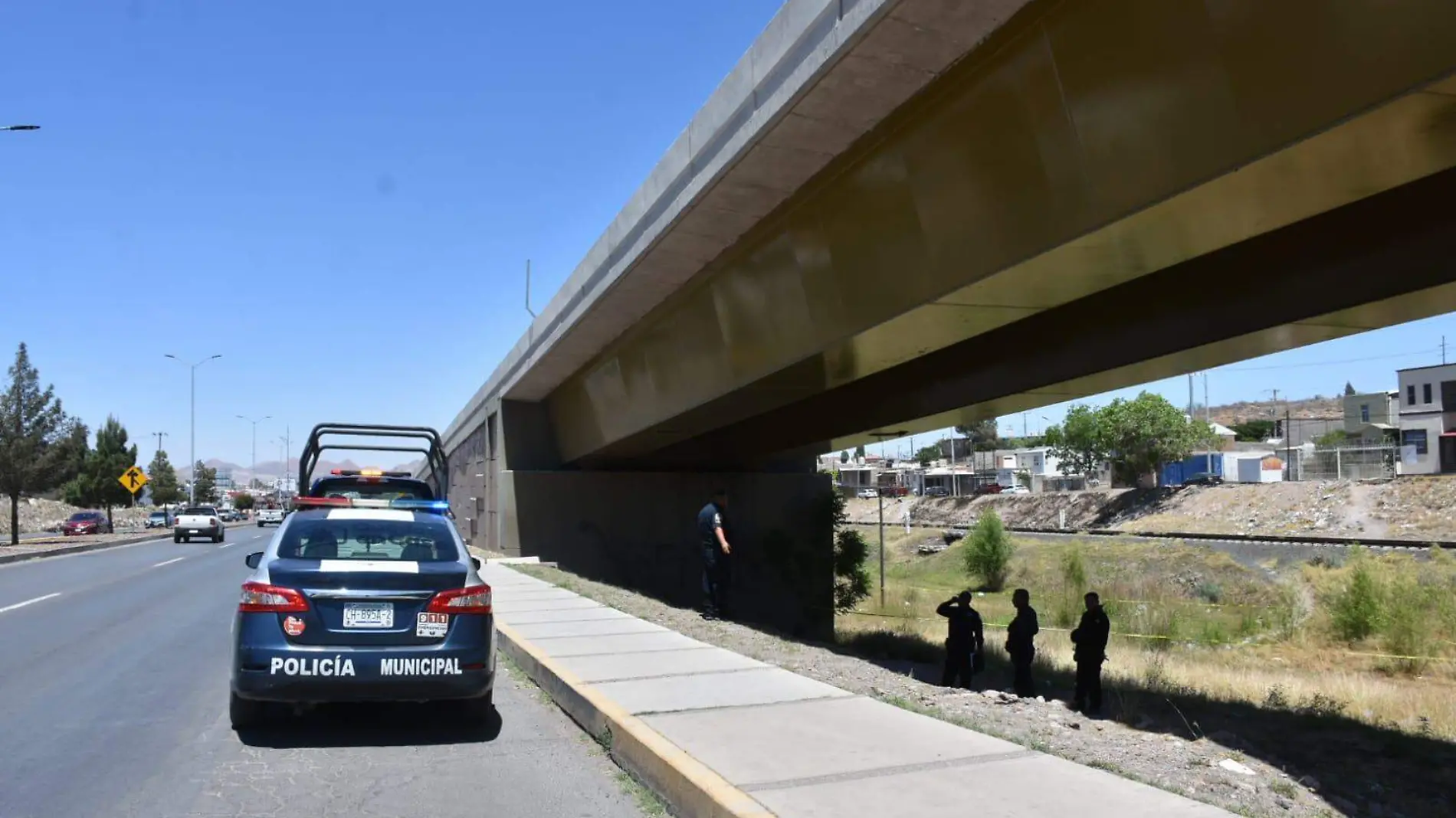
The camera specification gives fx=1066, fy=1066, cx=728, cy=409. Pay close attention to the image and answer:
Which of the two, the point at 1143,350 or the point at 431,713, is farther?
the point at 1143,350

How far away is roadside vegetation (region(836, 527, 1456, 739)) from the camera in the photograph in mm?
13383

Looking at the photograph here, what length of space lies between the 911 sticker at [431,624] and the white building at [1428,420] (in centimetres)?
5823

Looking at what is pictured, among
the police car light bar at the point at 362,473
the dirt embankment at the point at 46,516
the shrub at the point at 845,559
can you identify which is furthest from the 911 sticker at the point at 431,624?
the dirt embankment at the point at 46,516

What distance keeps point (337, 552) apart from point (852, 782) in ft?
14.3

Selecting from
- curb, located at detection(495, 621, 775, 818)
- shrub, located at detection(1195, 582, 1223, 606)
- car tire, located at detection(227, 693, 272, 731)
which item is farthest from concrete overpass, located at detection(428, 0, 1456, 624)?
shrub, located at detection(1195, 582, 1223, 606)

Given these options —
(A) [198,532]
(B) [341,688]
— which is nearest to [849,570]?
(B) [341,688]

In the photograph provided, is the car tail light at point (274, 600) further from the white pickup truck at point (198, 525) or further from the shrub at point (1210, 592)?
the white pickup truck at point (198, 525)

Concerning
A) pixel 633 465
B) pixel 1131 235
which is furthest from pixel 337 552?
pixel 633 465

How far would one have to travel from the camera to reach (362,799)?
595 centimetres

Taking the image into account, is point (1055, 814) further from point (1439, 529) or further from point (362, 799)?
point (1439, 529)

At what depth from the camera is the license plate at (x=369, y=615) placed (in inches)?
278

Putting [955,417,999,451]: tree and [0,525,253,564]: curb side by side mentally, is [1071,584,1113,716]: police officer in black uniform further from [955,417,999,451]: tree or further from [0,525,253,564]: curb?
[955,417,999,451]: tree

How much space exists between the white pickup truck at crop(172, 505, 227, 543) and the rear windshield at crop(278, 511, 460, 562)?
41.6 metres

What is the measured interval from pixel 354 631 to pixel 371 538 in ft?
3.73
